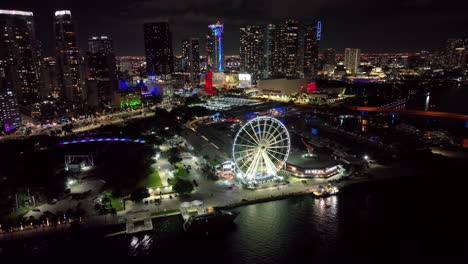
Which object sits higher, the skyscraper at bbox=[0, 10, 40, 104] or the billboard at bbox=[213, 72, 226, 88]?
the skyscraper at bbox=[0, 10, 40, 104]

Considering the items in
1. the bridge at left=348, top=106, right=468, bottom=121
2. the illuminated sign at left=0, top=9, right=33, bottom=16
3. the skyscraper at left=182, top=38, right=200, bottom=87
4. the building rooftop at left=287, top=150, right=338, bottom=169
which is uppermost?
the illuminated sign at left=0, top=9, right=33, bottom=16

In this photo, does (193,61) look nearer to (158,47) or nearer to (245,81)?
(158,47)

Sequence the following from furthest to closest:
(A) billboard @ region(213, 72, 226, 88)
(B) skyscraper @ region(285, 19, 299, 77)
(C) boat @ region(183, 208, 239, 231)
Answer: (B) skyscraper @ region(285, 19, 299, 77), (A) billboard @ region(213, 72, 226, 88), (C) boat @ region(183, 208, 239, 231)

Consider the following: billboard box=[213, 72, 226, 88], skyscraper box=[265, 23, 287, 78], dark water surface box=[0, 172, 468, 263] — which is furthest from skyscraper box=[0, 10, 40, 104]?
skyscraper box=[265, 23, 287, 78]

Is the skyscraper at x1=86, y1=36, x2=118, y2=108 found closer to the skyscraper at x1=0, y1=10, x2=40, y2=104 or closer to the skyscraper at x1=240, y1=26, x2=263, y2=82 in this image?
the skyscraper at x1=0, y1=10, x2=40, y2=104

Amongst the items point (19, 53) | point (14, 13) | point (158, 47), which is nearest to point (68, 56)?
point (19, 53)

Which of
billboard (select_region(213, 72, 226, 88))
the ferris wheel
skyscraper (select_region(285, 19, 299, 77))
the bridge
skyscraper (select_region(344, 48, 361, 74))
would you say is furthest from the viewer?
skyscraper (select_region(344, 48, 361, 74))
